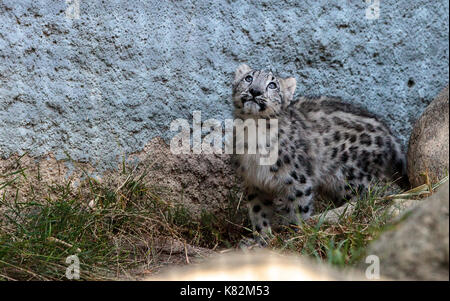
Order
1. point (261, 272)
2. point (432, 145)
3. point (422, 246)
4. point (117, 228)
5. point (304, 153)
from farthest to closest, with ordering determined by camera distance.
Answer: point (304, 153), point (432, 145), point (117, 228), point (261, 272), point (422, 246)

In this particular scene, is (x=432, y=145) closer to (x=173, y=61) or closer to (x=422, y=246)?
(x=173, y=61)

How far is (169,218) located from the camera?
5.45 meters

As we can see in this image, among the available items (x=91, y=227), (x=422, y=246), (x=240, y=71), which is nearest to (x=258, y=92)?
(x=240, y=71)

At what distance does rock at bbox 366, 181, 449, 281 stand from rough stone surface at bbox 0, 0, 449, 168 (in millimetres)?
3345

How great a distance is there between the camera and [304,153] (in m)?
5.71

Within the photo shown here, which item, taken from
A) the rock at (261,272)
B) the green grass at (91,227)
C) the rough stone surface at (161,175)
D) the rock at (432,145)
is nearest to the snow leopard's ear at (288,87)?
the rough stone surface at (161,175)

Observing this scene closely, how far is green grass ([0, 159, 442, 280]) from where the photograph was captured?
411 cm

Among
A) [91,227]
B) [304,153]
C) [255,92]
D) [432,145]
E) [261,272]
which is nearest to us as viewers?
[261,272]

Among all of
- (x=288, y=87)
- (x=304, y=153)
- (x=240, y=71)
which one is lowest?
(x=304, y=153)

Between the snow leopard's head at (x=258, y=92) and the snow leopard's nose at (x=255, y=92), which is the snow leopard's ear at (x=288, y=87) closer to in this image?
the snow leopard's head at (x=258, y=92)

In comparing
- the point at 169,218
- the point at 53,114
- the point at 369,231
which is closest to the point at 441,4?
the point at 369,231

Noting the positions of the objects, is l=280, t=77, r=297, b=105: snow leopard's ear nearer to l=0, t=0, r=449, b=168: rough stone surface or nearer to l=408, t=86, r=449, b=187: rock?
l=0, t=0, r=449, b=168: rough stone surface

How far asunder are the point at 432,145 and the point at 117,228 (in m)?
3.09

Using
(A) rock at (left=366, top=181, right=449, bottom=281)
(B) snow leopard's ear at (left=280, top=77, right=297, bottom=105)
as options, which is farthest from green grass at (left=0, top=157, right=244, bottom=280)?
(A) rock at (left=366, top=181, right=449, bottom=281)
